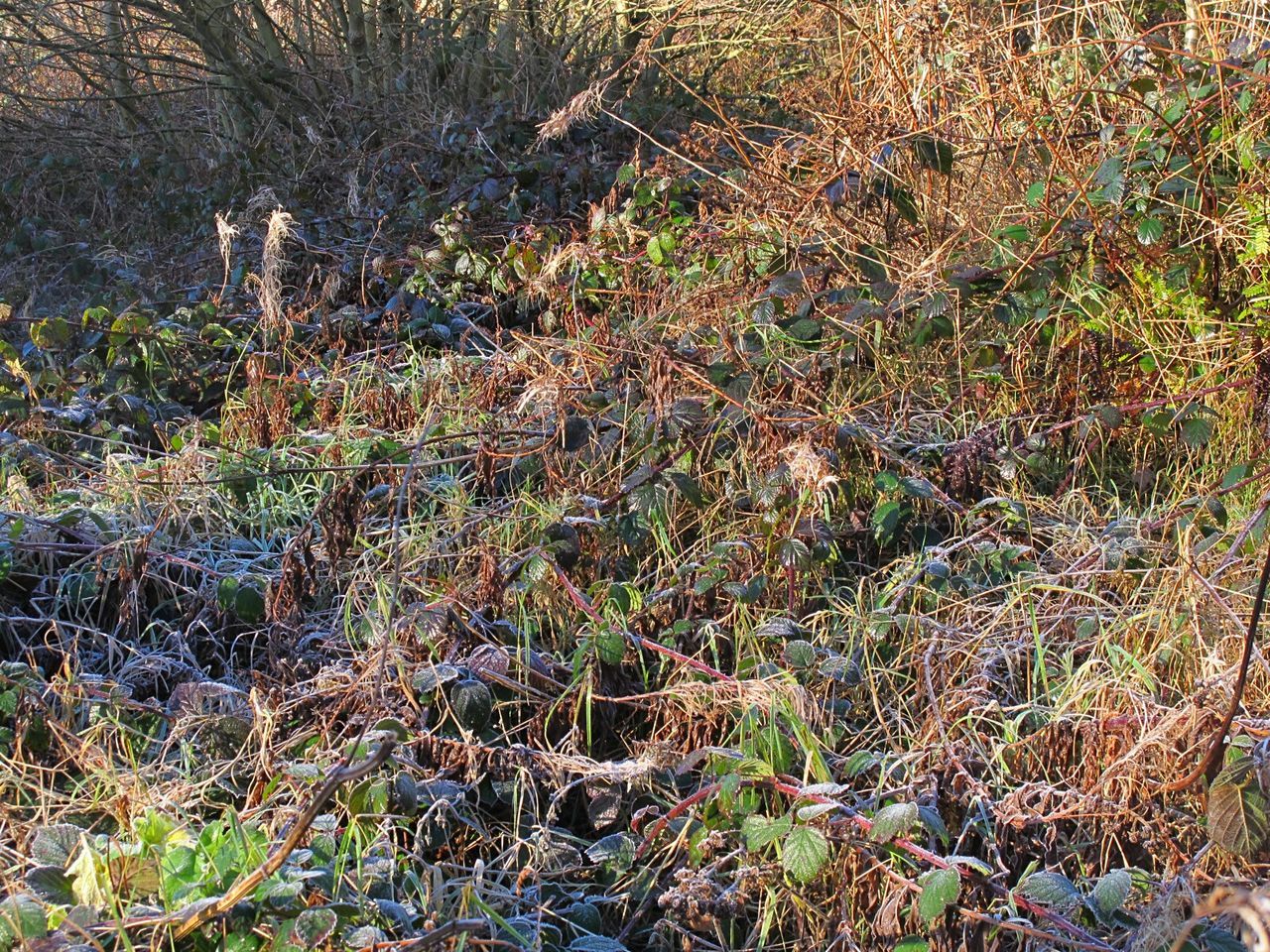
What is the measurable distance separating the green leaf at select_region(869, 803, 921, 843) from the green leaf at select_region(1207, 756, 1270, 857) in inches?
20.3

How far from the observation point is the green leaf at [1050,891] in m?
2.03

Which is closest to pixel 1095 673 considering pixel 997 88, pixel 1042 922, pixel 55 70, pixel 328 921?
pixel 1042 922

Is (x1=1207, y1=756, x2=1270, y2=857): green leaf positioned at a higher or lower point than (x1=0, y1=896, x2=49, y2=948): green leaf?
lower

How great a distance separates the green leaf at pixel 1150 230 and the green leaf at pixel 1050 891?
2.03 meters

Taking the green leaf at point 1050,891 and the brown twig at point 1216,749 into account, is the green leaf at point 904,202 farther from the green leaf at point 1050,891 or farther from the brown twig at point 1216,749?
the green leaf at point 1050,891

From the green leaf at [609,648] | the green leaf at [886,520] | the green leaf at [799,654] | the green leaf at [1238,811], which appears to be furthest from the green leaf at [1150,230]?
the green leaf at [609,648]

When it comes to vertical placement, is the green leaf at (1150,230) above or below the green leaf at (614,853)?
above

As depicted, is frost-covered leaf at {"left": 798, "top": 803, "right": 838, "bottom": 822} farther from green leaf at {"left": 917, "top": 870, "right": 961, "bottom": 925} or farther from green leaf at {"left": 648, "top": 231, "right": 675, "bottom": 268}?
green leaf at {"left": 648, "top": 231, "right": 675, "bottom": 268}

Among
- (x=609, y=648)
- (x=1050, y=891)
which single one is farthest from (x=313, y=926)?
(x=1050, y=891)

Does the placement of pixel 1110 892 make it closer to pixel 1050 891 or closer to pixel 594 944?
pixel 1050 891

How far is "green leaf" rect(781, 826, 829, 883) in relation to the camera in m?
2.09

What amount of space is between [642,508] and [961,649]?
0.88 meters

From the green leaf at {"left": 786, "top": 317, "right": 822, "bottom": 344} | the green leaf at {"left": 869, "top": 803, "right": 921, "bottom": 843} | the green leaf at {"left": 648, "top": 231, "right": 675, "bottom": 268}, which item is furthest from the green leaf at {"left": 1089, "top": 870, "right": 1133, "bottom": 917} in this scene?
the green leaf at {"left": 648, "top": 231, "right": 675, "bottom": 268}

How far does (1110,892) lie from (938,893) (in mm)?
305
